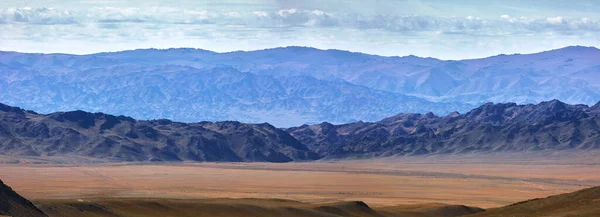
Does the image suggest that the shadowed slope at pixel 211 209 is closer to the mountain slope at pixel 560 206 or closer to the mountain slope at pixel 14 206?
the mountain slope at pixel 14 206

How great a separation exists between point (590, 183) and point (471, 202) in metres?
60.4

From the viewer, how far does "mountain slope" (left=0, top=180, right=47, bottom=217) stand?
6806 cm

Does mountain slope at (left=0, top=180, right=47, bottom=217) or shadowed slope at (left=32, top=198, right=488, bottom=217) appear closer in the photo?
mountain slope at (left=0, top=180, right=47, bottom=217)

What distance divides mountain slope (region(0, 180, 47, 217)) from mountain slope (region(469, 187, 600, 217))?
33.2 meters

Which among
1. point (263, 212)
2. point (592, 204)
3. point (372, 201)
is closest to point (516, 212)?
point (592, 204)

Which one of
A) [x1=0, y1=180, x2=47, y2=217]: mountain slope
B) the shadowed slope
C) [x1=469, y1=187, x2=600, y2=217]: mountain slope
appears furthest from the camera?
the shadowed slope

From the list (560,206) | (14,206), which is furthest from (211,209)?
(560,206)

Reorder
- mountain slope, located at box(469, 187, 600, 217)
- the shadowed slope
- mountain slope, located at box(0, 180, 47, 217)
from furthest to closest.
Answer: the shadowed slope
mountain slope, located at box(469, 187, 600, 217)
mountain slope, located at box(0, 180, 47, 217)

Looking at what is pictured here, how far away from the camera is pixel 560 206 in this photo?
252 ft

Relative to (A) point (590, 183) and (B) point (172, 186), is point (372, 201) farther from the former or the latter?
(A) point (590, 183)

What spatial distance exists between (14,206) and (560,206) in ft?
126

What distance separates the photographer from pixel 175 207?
91.8m

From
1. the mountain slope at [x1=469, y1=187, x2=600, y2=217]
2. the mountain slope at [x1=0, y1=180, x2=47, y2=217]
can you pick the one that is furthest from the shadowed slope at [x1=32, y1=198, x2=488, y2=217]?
the mountain slope at [x1=469, y1=187, x2=600, y2=217]

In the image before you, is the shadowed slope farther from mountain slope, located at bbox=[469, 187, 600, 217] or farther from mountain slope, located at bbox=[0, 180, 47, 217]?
mountain slope, located at bbox=[469, 187, 600, 217]
